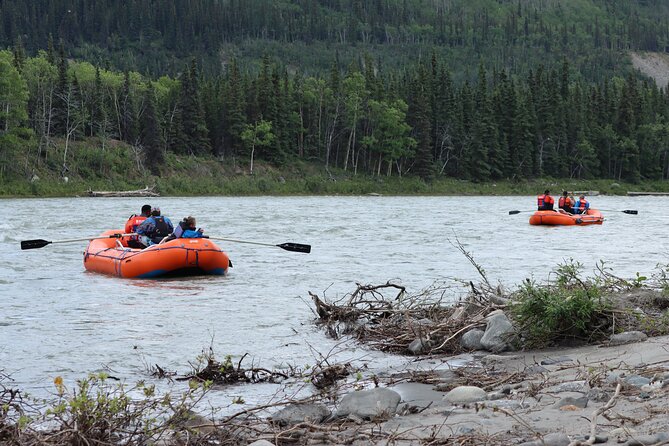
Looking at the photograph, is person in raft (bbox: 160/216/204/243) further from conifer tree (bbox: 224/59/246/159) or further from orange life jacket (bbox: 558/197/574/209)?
conifer tree (bbox: 224/59/246/159)

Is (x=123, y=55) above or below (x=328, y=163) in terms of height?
above

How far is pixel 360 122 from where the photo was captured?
81.8 metres

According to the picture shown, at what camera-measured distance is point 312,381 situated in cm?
775

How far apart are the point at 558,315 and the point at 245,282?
8119mm

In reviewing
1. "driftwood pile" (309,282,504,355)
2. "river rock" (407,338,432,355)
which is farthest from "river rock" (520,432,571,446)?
"river rock" (407,338,432,355)

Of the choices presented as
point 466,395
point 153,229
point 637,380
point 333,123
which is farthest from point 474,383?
point 333,123

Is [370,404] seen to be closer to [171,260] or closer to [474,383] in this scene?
[474,383]

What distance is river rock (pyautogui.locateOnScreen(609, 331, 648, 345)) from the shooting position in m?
8.12

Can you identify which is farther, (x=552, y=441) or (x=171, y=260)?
(x=171, y=260)

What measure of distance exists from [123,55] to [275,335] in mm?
167615

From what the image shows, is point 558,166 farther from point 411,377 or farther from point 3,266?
point 411,377

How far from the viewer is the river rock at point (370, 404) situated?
20.1 feet

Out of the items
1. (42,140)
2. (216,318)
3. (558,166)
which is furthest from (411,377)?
(558,166)

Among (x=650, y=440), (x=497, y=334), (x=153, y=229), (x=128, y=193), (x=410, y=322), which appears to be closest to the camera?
(x=650, y=440)
